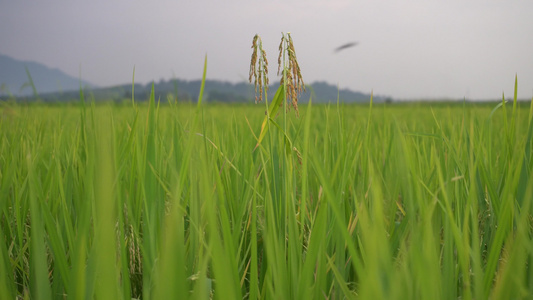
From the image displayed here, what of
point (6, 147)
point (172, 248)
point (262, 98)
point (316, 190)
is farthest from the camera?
point (6, 147)

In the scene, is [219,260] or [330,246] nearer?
[219,260]

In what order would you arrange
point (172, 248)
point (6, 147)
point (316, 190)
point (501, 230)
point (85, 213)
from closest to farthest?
point (172, 248) → point (85, 213) → point (501, 230) → point (316, 190) → point (6, 147)

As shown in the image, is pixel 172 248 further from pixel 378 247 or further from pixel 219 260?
pixel 378 247

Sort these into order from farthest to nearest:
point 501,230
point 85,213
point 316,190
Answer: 1. point 316,190
2. point 501,230
3. point 85,213

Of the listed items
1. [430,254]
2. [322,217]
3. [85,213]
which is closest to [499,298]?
[430,254]

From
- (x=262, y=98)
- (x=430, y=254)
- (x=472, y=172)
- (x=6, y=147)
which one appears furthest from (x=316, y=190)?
(x=6, y=147)

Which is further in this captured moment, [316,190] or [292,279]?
[316,190]

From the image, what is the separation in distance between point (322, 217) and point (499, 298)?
22cm

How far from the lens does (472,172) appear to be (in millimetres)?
624

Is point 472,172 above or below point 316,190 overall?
above

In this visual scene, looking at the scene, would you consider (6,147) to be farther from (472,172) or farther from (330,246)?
(472,172)

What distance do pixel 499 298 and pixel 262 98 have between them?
515 mm

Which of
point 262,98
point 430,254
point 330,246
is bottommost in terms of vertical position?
point 330,246

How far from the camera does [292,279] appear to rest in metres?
0.59
